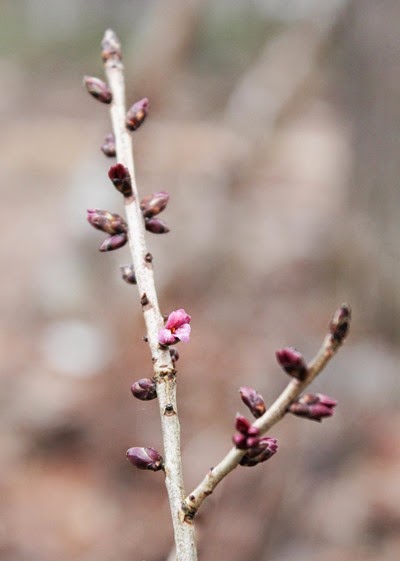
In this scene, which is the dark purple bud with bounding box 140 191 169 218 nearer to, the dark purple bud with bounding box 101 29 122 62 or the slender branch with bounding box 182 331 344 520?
the dark purple bud with bounding box 101 29 122 62

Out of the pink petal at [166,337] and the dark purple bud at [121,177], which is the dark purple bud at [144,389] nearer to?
the pink petal at [166,337]

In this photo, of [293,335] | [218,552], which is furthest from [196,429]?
[218,552]

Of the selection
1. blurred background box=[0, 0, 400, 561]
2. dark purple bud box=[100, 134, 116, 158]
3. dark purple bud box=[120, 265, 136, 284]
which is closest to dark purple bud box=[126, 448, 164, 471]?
dark purple bud box=[120, 265, 136, 284]

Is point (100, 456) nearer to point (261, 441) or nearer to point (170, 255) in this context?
point (170, 255)

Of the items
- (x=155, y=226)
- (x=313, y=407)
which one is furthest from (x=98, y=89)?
(x=313, y=407)

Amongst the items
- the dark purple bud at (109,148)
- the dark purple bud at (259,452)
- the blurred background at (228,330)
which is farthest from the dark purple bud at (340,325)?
the blurred background at (228,330)

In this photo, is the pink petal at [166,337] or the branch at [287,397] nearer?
the branch at [287,397]
